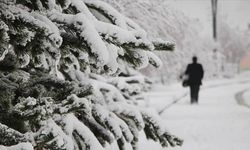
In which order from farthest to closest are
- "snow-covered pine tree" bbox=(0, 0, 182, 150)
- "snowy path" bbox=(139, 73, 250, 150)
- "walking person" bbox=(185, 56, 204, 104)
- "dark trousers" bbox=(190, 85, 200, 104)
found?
"dark trousers" bbox=(190, 85, 200, 104), "walking person" bbox=(185, 56, 204, 104), "snowy path" bbox=(139, 73, 250, 150), "snow-covered pine tree" bbox=(0, 0, 182, 150)

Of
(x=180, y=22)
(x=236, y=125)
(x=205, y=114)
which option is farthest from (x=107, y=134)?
(x=205, y=114)

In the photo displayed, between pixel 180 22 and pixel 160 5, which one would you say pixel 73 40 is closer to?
pixel 160 5

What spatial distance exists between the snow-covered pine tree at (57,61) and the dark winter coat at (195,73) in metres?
11.7

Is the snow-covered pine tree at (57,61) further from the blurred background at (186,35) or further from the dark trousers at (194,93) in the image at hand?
the dark trousers at (194,93)

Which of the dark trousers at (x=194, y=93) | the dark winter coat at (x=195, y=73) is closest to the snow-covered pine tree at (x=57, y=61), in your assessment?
the dark winter coat at (x=195, y=73)

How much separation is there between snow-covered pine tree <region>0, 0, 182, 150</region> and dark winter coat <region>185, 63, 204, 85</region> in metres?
11.7

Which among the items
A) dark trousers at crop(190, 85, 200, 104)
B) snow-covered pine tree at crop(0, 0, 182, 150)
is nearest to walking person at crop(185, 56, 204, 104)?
dark trousers at crop(190, 85, 200, 104)

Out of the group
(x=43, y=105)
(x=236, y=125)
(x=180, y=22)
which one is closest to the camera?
(x=43, y=105)

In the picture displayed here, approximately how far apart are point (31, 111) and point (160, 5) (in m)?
5.44

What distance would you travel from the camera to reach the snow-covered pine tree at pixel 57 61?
2.24 metres

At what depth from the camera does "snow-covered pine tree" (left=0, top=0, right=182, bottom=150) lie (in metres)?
2.24

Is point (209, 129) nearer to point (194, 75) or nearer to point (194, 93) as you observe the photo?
point (194, 75)

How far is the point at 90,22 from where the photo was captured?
240cm

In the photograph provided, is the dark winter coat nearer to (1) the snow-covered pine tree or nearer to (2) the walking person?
(2) the walking person
